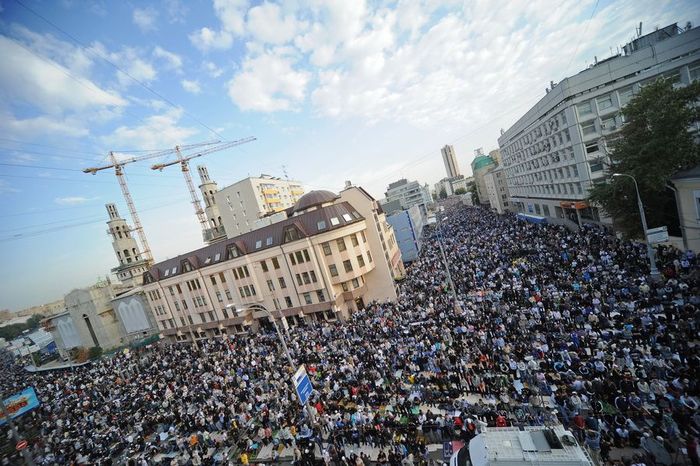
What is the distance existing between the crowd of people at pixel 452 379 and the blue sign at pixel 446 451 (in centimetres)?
66

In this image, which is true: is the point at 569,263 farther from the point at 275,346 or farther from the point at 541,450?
the point at 275,346

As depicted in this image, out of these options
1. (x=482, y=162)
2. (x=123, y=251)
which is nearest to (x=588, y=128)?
(x=482, y=162)

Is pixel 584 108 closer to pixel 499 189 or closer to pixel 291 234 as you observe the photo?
pixel 291 234

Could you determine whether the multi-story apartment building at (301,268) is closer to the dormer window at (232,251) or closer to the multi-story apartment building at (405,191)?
the dormer window at (232,251)

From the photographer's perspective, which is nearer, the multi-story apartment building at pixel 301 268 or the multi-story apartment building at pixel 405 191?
the multi-story apartment building at pixel 301 268

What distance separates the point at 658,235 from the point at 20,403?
186 feet

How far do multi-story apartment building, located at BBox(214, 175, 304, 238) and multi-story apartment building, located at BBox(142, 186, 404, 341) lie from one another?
3459 centimetres

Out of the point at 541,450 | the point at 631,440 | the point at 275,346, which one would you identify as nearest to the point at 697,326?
the point at 631,440

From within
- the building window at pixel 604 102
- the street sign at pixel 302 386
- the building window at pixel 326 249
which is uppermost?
the building window at pixel 604 102

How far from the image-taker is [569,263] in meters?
25.4

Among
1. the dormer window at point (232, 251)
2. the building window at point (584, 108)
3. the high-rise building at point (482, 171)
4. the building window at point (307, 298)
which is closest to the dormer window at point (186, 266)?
the dormer window at point (232, 251)

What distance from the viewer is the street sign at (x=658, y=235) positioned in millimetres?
19703

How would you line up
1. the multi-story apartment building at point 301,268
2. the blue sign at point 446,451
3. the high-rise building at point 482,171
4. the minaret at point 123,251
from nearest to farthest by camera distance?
the blue sign at point 446,451 → the multi-story apartment building at point 301,268 → the minaret at point 123,251 → the high-rise building at point 482,171

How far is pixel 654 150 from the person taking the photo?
2164 centimetres
